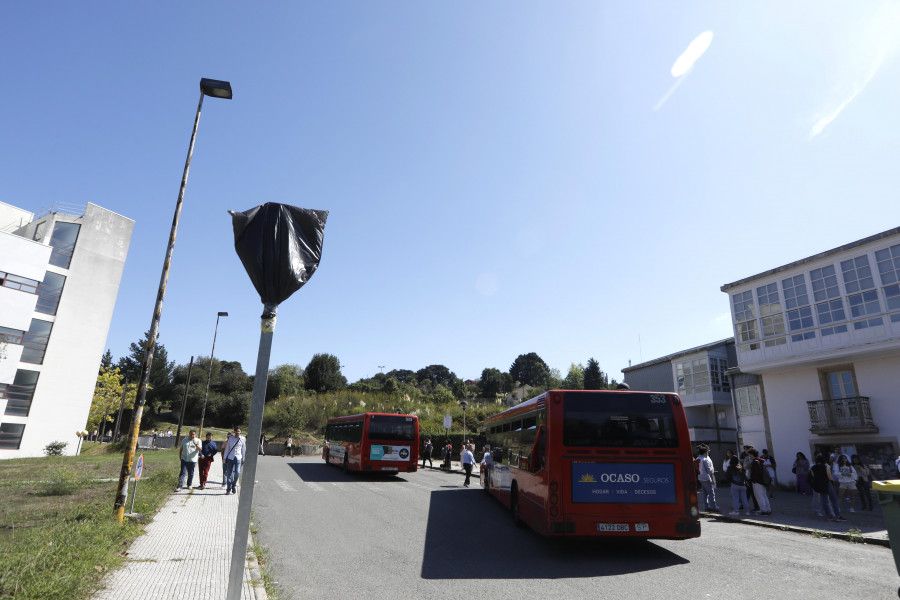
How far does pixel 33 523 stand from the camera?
845cm

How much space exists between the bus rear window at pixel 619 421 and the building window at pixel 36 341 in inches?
1679

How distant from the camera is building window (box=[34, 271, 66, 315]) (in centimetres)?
3681

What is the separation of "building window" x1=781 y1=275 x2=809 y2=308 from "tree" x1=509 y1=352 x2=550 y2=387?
100886 millimetres

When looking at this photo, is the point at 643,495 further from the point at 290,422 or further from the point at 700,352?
the point at 290,422

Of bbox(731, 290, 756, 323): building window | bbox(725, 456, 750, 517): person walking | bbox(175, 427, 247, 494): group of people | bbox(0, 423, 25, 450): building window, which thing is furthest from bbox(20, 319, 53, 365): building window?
bbox(731, 290, 756, 323): building window

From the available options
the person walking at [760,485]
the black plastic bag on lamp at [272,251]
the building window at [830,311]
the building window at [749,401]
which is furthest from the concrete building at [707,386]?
the black plastic bag on lamp at [272,251]

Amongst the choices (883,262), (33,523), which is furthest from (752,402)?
(33,523)

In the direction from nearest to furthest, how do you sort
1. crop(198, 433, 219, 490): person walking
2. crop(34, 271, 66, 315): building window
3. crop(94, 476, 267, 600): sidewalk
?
crop(94, 476, 267, 600): sidewalk, crop(198, 433, 219, 490): person walking, crop(34, 271, 66, 315): building window

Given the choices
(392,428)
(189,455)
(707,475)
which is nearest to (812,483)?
(707,475)

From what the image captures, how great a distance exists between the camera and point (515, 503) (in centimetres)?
1091

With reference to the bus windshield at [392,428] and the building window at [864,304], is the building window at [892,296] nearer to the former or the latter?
the building window at [864,304]

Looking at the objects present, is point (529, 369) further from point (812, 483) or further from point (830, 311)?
point (812, 483)

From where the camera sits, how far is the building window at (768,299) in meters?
20.4

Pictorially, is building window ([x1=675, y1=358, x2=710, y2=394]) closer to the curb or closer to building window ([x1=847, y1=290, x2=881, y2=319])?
building window ([x1=847, y1=290, x2=881, y2=319])
